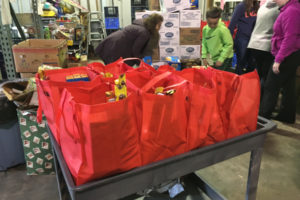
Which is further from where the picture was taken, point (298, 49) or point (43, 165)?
point (298, 49)

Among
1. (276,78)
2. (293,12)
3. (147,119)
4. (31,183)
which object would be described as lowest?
(31,183)

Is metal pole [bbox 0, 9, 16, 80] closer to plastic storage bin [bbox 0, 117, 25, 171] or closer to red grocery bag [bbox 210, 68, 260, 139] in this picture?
plastic storage bin [bbox 0, 117, 25, 171]

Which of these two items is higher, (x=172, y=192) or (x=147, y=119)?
(x=147, y=119)

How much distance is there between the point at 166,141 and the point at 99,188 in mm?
282

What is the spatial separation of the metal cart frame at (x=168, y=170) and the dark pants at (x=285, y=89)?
4.84 ft

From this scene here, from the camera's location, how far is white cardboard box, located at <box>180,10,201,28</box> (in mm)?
4168

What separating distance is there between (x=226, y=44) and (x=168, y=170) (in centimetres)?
260

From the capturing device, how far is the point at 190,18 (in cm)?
421

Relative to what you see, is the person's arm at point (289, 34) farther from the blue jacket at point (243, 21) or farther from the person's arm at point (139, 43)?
the person's arm at point (139, 43)

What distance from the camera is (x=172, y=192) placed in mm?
1757

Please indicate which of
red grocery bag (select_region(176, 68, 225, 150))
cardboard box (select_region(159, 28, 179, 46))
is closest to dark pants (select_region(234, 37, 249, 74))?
cardboard box (select_region(159, 28, 179, 46))

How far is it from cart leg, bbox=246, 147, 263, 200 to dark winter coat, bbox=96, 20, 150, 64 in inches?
75.5

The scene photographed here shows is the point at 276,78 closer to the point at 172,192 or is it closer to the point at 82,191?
the point at 172,192

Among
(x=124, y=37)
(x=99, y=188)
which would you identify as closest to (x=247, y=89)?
(x=99, y=188)
